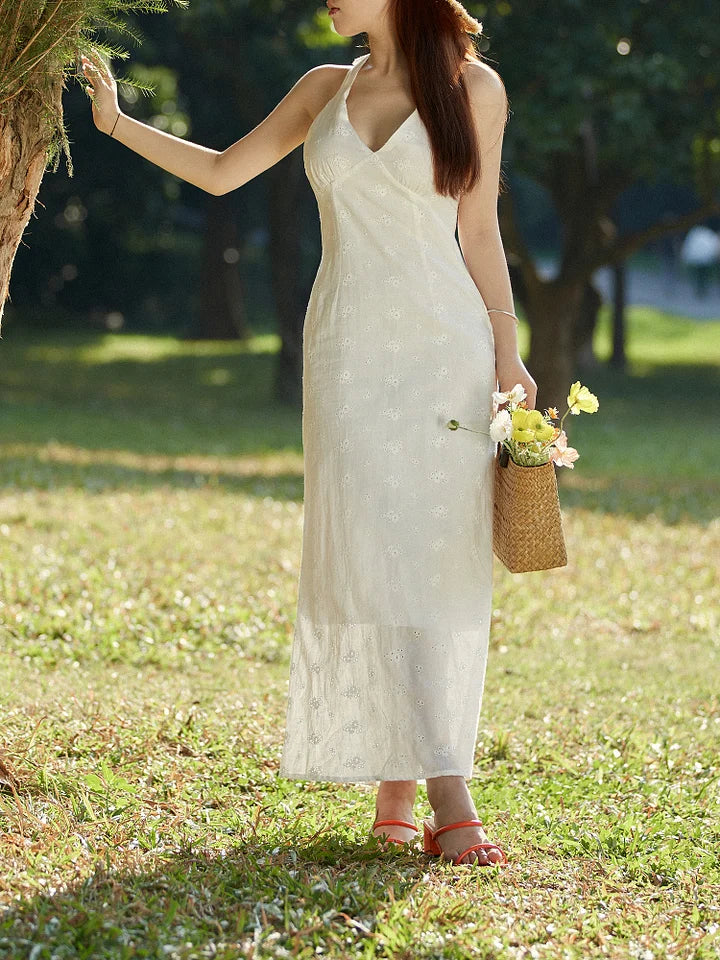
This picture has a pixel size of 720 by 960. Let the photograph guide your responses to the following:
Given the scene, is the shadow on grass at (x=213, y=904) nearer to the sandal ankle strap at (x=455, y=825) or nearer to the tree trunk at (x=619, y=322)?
the sandal ankle strap at (x=455, y=825)

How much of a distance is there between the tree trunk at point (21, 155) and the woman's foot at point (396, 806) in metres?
1.77

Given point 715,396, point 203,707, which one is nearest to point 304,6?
point 715,396

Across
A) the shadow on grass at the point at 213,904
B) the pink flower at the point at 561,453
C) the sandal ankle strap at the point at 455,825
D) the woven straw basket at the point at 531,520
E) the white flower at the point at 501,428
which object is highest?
the white flower at the point at 501,428

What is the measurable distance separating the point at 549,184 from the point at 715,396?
1047 centimetres

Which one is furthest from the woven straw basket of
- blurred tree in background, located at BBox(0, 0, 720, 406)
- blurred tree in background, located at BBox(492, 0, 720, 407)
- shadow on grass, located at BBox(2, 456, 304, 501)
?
blurred tree in background, located at BBox(492, 0, 720, 407)

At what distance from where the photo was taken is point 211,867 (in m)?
3.54

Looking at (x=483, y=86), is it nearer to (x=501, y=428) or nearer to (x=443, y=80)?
(x=443, y=80)

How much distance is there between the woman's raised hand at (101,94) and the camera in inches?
151

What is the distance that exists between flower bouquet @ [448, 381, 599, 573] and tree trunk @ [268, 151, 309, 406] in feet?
55.9

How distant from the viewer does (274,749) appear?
4.75 m

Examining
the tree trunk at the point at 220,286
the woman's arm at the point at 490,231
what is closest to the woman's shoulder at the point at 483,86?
the woman's arm at the point at 490,231

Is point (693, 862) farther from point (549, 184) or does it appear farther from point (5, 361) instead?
point (5, 361)

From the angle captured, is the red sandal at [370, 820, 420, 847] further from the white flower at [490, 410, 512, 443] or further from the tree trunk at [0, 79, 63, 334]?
the tree trunk at [0, 79, 63, 334]

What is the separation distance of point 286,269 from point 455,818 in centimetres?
1778
